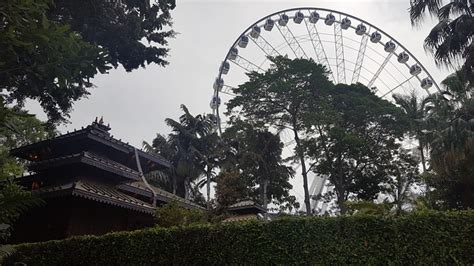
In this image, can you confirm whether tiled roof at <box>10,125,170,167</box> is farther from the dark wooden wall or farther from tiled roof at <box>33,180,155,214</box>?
the dark wooden wall

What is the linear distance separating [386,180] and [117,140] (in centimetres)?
2097

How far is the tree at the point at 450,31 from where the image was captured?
12.0m

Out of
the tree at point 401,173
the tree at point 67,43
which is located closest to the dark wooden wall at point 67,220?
the tree at point 67,43

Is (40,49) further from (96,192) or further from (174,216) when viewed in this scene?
(174,216)

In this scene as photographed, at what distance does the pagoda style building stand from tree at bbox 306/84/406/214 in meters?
16.8

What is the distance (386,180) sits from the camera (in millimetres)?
28312

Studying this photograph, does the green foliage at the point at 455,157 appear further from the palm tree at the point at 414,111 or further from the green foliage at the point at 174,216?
the green foliage at the point at 174,216

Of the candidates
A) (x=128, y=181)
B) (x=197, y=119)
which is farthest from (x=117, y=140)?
(x=197, y=119)

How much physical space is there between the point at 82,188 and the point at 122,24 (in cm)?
409

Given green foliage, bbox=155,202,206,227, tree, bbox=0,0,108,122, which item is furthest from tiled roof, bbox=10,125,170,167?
tree, bbox=0,0,108,122

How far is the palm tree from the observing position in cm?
2692

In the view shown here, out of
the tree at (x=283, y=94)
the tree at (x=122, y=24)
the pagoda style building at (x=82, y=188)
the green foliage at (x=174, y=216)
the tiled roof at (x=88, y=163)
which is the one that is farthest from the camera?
the tree at (x=283, y=94)

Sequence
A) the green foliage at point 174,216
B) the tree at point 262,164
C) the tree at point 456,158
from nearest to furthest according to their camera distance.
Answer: the green foliage at point 174,216 → the tree at point 456,158 → the tree at point 262,164

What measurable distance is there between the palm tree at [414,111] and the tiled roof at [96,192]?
821 inches
